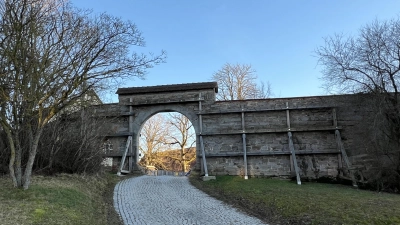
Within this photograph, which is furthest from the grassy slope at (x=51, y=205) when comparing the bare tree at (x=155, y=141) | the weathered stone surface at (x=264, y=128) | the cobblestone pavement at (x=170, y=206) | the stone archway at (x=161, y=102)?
the bare tree at (x=155, y=141)

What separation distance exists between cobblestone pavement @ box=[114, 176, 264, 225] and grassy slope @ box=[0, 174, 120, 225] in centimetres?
54

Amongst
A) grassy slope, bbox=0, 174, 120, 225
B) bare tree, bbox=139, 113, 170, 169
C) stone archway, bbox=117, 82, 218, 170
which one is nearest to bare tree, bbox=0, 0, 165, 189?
grassy slope, bbox=0, 174, 120, 225

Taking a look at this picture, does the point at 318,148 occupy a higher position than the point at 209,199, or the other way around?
the point at 318,148

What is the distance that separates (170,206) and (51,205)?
3242mm

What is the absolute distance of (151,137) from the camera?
35.5 m

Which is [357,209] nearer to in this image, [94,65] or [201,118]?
[94,65]

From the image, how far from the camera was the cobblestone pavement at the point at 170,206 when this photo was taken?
7.25 m

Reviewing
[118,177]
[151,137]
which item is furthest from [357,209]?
[151,137]

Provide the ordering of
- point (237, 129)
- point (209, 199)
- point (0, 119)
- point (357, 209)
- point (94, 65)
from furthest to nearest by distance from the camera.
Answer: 1. point (237, 129)
2. point (209, 199)
3. point (94, 65)
4. point (0, 119)
5. point (357, 209)

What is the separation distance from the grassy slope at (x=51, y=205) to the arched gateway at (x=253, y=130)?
22.6ft

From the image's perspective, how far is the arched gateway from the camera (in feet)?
50.2

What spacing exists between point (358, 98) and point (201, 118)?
7848mm

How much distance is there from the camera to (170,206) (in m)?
8.90

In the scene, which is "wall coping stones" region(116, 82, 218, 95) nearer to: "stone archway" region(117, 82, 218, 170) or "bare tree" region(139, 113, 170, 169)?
"stone archway" region(117, 82, 218, 170)
